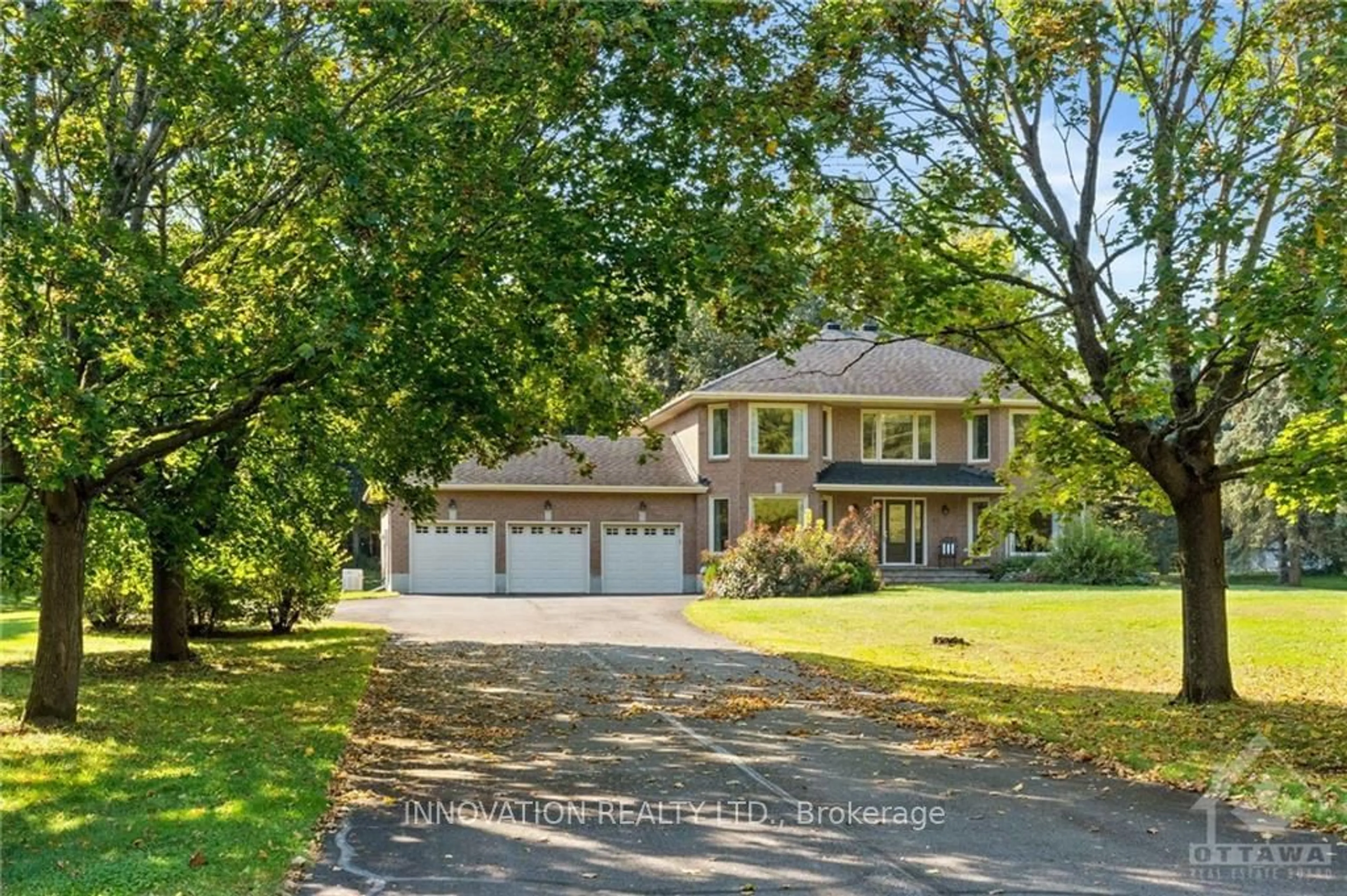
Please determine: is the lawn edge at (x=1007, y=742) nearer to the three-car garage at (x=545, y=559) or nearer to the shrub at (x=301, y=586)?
the shrub at (x=301, y=586)

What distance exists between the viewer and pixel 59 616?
11102mm

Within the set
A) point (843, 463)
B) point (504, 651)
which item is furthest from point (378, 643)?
point (843, 463)

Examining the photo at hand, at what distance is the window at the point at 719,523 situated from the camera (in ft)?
116

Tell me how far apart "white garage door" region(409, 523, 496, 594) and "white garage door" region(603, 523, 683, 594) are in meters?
3.49

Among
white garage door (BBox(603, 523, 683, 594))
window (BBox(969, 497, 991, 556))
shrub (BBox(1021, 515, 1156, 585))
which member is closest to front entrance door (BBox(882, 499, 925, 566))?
window (BBox(969, 497, 991, 556))

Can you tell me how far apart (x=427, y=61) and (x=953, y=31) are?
494 centimetres

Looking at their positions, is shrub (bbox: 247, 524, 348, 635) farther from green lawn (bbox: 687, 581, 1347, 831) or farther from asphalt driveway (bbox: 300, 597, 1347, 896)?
green lawn (bbox: 687, 581, 1347, 831)

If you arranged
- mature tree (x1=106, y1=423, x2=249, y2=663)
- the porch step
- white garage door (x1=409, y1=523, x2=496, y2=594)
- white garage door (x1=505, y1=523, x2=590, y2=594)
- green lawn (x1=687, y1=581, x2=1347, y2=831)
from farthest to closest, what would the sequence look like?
white garage door (x1=505, y1=523, x2=590, y2=594)
white garage door (x1=409, y1=523, x2=496, y2=594)
the porch step
mature tree (x1=106, y1=423, x2=249, y2=663)
green lawn (x1=687, y1=581, x2=1347, y2=831)

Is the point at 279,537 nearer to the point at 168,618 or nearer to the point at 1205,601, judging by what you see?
the point at 168,618

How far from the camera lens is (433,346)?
1086cm

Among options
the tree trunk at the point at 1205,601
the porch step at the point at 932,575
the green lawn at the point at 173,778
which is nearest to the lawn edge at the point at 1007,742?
the tree trunk at the point at 1205,601

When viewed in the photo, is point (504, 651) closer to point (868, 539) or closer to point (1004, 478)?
point (1004, 478)

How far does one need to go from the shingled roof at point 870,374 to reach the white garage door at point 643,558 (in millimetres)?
4719

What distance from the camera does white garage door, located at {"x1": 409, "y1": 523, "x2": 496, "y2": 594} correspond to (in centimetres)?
3506
